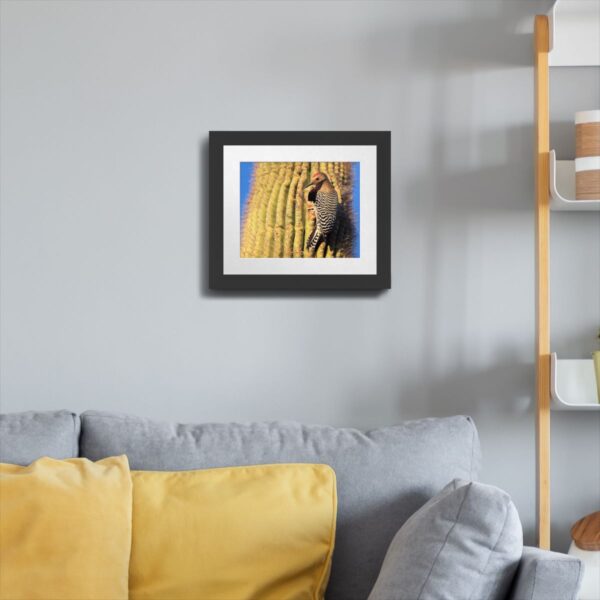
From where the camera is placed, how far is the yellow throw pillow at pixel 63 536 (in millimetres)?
1737

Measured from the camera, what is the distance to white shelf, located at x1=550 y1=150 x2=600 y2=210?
219cm

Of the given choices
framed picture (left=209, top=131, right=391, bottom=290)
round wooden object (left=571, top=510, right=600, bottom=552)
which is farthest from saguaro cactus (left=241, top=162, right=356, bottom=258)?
round wooden object (left=571, top=510, right=600, bottom=552)

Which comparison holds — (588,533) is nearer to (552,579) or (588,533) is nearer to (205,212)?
(552,579)

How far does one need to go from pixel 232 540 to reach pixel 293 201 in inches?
38.9

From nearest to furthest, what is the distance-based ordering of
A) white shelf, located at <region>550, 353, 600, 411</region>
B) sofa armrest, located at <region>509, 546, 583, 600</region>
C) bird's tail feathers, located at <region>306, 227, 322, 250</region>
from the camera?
sofa armrest, located at <region>509, 546, 583, 600</region> → white shelf, located at <region>550, 353, 600, 411</region> → bird's tail feathers, located at <region>306, 227, 322, 250</region>

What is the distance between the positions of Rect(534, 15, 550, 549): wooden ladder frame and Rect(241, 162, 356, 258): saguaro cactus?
51cm

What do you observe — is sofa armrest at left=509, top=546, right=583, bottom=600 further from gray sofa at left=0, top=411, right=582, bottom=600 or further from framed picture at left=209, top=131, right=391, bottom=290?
framed picture at left=209, top=131, right=391, bottom=290

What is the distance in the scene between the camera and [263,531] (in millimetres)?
1825

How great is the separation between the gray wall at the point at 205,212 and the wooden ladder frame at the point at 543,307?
0.55ft

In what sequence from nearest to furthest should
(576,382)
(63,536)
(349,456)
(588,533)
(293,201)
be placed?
1. (63,536)
2. (349,456)
3. (588,533)
4. (576,382)
5. (293,201)

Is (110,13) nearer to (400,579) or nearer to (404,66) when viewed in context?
(404,66)

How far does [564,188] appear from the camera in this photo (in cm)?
238

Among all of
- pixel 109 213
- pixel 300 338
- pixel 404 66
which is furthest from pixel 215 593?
pixel 404 66

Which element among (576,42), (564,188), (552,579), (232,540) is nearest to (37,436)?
(232,540)
